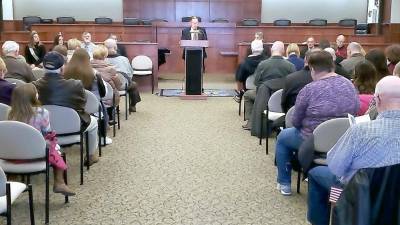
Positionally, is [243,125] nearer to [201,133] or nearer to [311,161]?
[201,133]

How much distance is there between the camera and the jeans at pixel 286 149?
4.16 meters

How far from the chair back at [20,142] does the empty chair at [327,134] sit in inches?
73.6

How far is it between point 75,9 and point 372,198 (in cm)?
1564

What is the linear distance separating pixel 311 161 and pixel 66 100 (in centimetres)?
213

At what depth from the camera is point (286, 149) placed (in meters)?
4.25

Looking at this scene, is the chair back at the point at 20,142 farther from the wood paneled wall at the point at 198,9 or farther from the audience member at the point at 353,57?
the wood paneled wall at the point at 198,9

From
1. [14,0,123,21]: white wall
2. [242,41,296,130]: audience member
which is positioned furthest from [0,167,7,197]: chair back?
[14,0,123,21]: white wall

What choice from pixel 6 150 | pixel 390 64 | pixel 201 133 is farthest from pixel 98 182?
pixel 390 64

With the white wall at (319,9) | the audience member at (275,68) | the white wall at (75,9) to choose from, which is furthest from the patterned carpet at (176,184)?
the white wall at (319,9)

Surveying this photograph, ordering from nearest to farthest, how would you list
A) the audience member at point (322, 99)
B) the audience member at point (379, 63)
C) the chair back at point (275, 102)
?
the audience member at point (322, 99) < the audience member at point (379, 63) < the chair back at point (275, 102)

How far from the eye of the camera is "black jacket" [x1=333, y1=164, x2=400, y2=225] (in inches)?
93.6

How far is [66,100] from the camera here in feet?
14.4

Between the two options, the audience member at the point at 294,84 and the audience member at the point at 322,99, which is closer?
the audience member at the point at 322,99

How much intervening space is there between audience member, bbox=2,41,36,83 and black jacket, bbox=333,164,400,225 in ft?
14.7
